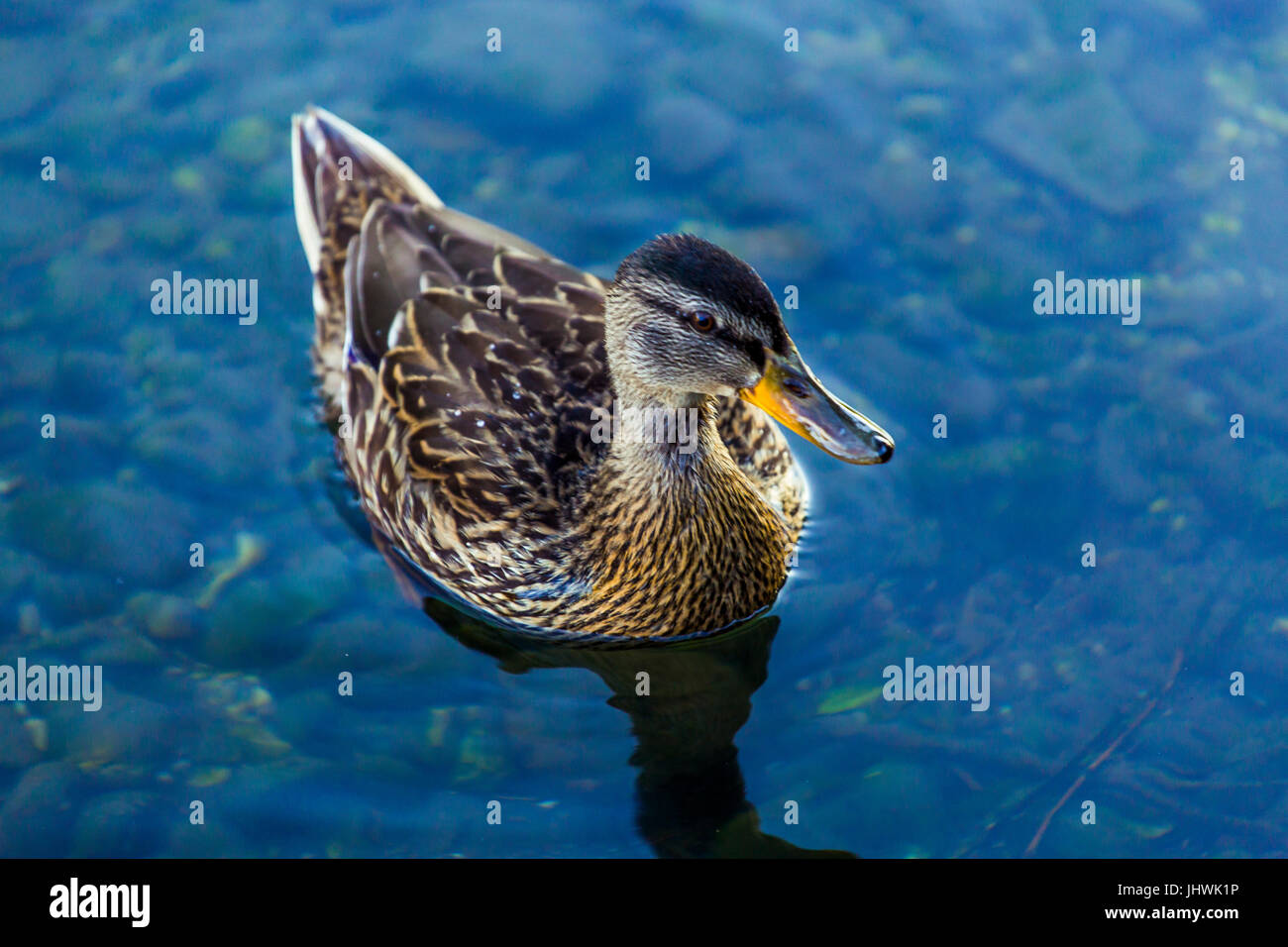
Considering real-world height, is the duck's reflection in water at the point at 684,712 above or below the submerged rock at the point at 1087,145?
below

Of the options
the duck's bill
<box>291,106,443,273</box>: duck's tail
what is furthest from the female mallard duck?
<box>291,106,443,273</box>: duck's tail

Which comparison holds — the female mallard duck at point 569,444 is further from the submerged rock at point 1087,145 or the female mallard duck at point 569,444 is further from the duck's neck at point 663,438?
the submerged rock at point 1087,145

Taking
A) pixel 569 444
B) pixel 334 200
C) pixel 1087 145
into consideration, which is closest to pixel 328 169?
pixel 334 200

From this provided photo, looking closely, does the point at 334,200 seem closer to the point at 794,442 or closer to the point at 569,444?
the point at 569,444

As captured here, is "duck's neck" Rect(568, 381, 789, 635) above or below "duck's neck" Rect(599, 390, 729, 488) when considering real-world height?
below

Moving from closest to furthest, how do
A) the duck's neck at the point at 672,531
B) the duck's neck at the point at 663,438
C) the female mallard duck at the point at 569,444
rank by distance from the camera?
the female mallard duck at the point at 569,444, the duck's neck at the point at 663,438, the duck's neck at the point at 672,531

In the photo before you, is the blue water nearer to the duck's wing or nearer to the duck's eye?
the duck's wing

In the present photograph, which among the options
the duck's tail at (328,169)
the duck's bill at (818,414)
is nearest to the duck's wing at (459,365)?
the duck's tail at (328,169)
